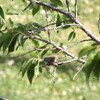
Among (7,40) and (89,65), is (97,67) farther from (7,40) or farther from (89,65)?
(7,40)

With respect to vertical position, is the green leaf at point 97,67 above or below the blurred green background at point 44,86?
above

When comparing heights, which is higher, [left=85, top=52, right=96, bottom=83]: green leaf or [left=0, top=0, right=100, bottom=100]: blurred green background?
[left=85, top=52, right=96, bottom=83]: green leaf

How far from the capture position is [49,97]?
23.5 feet

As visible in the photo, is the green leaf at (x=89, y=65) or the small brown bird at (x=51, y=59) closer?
the green leaf at (x=89, y=65)

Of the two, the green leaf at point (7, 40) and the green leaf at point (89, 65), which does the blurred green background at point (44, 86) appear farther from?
the green leaf at point (89, 65)

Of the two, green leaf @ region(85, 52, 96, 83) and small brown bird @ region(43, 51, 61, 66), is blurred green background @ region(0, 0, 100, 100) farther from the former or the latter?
green leaf @ region(85, 52, 96, 83)

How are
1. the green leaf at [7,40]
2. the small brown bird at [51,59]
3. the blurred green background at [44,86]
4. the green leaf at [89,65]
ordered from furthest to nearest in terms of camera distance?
the blurred green background at [44,86] → the green leaf at [7,40] → the small brown bird at [51,59] → the green leaf at [89,65]

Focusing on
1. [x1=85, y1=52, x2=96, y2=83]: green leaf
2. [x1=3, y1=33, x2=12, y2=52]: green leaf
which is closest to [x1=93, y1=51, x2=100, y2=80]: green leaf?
[x1=85, y1=52, x2=96, y2=83]: green leaf

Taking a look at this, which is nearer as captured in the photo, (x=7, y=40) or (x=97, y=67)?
(x=97, y=67)

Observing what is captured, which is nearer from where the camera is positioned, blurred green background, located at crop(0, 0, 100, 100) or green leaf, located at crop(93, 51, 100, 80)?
green leaf, located at crop(93, 51, 100, 80)

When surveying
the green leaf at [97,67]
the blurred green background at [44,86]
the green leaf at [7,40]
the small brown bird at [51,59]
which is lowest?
the blurred green background at [44,86]

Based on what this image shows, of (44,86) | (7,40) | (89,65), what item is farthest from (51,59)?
(44,86)

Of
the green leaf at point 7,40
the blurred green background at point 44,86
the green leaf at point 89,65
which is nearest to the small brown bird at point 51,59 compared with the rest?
the green leaf at point 89,65

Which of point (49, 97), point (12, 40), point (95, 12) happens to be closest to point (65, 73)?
point (49, 97)
